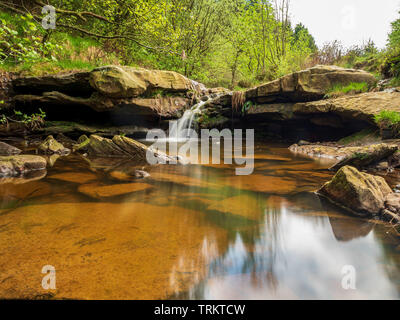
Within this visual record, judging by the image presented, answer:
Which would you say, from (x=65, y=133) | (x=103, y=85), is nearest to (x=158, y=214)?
(x=103, y=85)

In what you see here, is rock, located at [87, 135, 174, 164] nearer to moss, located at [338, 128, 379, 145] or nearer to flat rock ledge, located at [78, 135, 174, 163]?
flat rock ledge, located at [78, 135, 174, 163]

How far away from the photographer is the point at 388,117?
6012mm

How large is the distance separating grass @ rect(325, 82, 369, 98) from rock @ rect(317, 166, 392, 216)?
20.2ft

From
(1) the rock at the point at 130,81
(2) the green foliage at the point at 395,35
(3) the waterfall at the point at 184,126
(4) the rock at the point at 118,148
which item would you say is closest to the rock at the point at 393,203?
(4) the rock at the point at 118,148

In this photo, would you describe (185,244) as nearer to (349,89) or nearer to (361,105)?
(361,105)

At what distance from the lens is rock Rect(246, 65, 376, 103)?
834 cm

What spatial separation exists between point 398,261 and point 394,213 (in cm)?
97

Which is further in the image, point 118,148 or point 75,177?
point 118,148

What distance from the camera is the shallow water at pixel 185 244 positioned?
4.85ft

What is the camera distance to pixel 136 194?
3.31 metres

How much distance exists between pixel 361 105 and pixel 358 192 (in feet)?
18.0

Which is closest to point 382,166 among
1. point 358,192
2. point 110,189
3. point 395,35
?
point 358,192

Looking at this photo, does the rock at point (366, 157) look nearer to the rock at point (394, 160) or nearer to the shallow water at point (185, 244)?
the rock at point (394, 160)

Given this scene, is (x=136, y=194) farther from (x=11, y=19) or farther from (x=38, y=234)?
(x=11, y=19)
